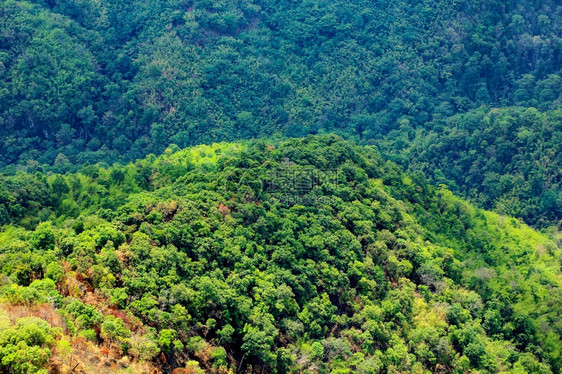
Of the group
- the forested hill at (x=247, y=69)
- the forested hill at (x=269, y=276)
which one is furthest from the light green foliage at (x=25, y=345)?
the forested hill at (x=247, y=69)

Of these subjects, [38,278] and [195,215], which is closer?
[38,278]

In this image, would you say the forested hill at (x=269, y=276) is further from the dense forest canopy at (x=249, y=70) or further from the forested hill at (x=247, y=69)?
the forested hill at (x=247, y=69)

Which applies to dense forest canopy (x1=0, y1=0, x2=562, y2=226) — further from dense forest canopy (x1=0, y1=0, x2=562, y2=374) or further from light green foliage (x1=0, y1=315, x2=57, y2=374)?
light green foliage (x1=0, y1=315, x2=57, y2=374)

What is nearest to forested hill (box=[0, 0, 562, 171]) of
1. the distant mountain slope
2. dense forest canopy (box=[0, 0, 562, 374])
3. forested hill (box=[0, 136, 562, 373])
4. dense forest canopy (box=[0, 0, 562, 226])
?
dense forest canopy (box=[0, 0, 562, 226])

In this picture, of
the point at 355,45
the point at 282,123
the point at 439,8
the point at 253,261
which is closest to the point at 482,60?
the point at 439,8

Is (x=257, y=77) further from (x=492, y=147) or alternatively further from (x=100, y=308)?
(x=100, y=308)

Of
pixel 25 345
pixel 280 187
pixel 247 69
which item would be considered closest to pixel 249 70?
pixel 247 69

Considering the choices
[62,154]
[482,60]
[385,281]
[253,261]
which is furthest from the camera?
[482,60]
